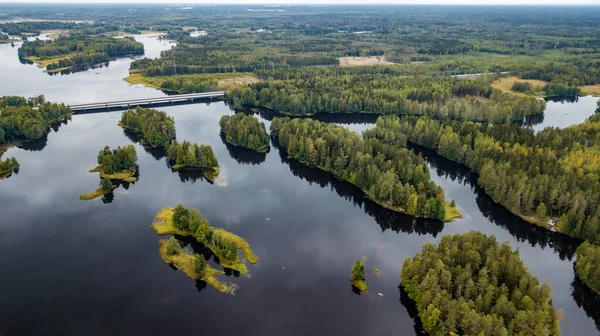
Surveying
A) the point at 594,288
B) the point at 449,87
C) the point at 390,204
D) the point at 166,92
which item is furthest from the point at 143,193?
the point at 449,87

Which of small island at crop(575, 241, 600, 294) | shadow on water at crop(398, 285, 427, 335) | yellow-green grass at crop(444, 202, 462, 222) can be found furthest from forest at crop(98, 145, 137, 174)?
small island at crop(575, 241, 600, 294)

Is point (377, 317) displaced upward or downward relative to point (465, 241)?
downward

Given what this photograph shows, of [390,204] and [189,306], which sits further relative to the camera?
[390,204]

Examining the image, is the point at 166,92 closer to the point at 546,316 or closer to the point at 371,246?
the point at 371,246

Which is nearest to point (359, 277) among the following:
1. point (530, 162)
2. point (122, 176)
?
point (530, 162)

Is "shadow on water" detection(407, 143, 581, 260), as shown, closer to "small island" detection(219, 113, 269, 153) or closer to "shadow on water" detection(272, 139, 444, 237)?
"shadow on water" detection(272, 139, 444, 237)
